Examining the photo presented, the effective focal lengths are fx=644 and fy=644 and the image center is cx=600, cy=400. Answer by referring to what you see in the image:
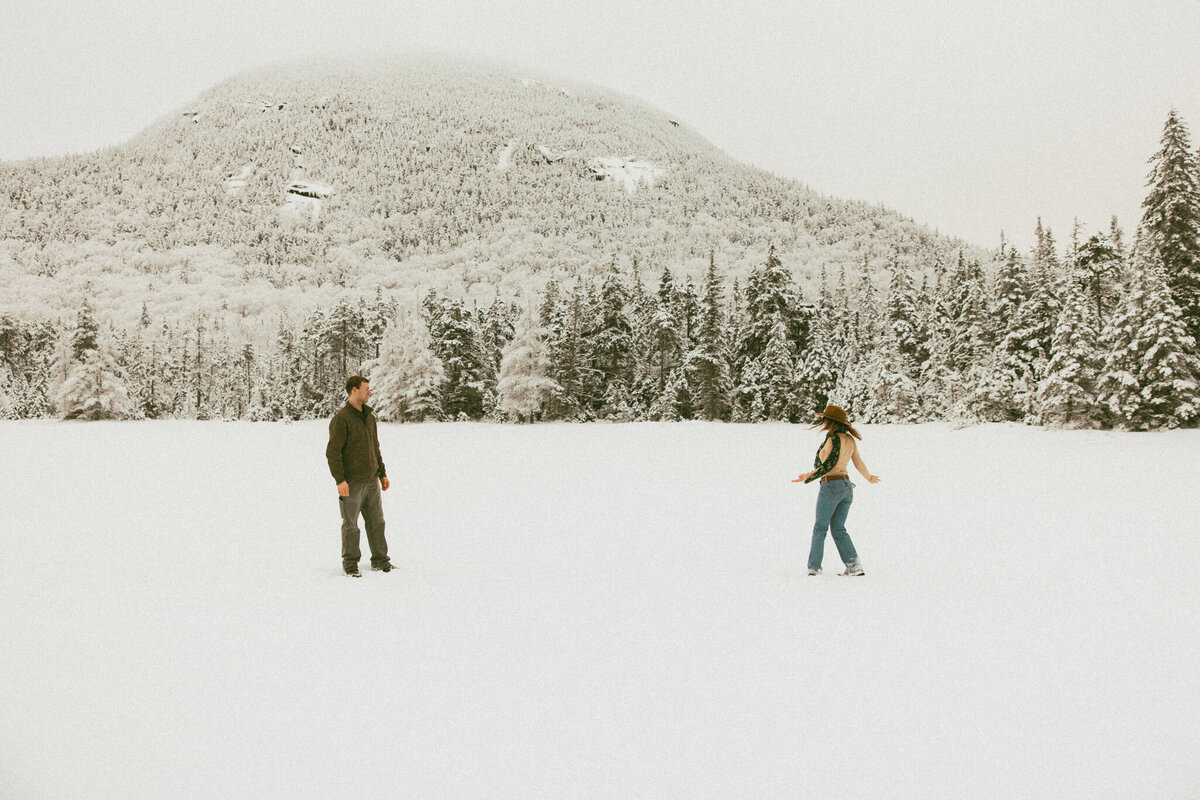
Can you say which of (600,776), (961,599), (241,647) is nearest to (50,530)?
(241,647)

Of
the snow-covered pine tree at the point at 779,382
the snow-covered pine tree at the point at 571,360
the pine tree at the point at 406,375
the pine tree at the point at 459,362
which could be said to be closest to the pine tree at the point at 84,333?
the pine tree at the point at 406,375

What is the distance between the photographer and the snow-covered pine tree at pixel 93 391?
45594mm

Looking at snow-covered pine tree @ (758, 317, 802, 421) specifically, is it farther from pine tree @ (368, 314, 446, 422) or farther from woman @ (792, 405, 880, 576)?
woman @ (792, 405, 880, 576)

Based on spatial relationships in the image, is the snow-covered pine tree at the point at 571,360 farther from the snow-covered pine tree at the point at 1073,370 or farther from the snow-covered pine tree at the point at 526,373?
the snow-covered pine tree at the point at 1073,370

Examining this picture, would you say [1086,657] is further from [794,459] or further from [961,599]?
[794,459]

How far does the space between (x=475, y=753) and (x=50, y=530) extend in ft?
35.9

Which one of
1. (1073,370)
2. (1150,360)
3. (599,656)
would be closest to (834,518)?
(599,656)

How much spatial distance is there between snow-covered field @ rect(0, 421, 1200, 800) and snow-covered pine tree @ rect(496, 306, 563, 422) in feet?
108

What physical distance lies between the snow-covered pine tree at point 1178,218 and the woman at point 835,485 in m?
28.8

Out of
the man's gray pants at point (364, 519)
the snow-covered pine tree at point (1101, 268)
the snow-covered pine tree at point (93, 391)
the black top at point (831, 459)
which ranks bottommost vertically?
the man's gray pants at point (364, 519)

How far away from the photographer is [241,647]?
18.9ft

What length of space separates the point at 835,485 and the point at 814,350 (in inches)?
1662

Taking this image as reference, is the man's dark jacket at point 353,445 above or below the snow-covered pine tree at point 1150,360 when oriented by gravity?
below

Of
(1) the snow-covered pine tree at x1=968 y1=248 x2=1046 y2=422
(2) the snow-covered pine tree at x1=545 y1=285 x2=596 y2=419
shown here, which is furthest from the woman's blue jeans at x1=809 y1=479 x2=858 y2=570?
(2) the snow-covered pine tree at x1=545 y1=285 x2=596 y2=419
